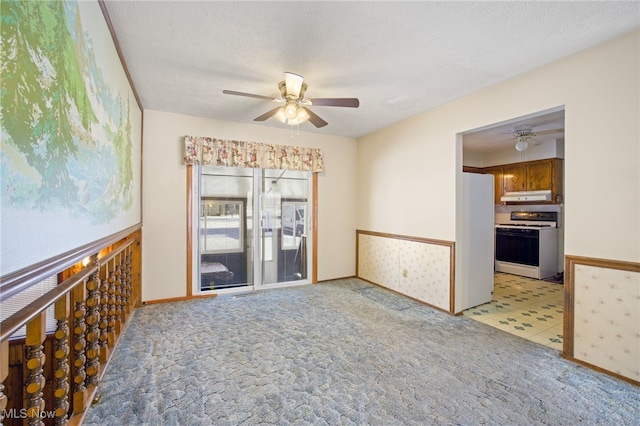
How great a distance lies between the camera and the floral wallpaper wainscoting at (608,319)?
2094 mm

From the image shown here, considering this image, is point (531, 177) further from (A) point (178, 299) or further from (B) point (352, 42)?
(A) point (178, 299)

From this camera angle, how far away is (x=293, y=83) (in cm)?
240

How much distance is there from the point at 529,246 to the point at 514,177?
1446 mm

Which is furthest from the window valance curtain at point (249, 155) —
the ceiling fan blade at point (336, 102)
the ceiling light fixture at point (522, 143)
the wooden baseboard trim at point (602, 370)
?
the wooden baseboard trim at point (602, 370)

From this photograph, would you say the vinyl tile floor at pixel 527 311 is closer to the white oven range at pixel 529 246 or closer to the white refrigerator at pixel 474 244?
the white refrigerator at pixel 474 244

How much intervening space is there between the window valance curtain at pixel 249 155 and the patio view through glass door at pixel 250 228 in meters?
0.16

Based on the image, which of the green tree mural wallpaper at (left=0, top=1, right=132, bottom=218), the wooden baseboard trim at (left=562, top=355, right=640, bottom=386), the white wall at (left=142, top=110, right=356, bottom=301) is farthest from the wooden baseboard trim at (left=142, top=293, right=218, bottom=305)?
the wooden baseboard trim at (left=562, top=355, right=640, bottom=386)

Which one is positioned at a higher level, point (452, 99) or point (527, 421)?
point (452, 99)

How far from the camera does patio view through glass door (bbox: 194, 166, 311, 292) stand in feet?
13.8

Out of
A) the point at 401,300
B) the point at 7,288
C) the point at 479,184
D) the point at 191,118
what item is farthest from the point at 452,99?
the point at 7,288

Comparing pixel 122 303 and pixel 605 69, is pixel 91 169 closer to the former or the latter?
pixel 122 303

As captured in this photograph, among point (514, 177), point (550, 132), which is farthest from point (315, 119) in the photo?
point (514, 177)

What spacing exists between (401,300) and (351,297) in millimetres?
697

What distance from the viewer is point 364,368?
2.27m
